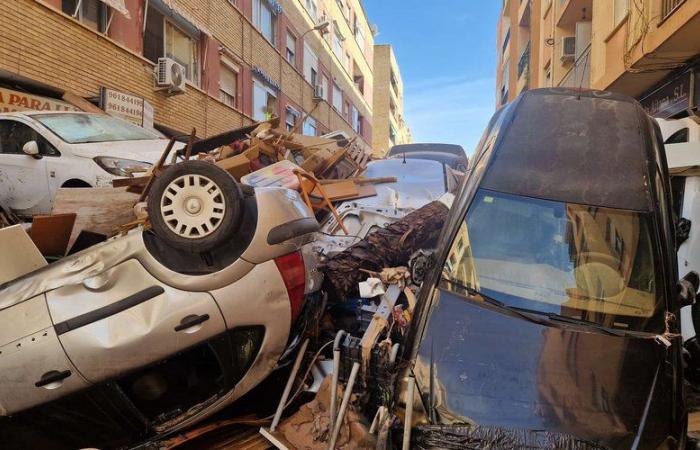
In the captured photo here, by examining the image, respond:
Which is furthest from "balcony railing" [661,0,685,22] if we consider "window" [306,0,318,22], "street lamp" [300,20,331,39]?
"window" [306,0,318,22]

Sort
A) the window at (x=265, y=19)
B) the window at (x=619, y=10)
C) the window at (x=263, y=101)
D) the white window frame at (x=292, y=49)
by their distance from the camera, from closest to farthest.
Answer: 1. the window at (x=619, y=10)
2. the window at (x=263, y=101)
3. the window at (x=265, y=19)
4. the white window frame at (x=292, y=49)

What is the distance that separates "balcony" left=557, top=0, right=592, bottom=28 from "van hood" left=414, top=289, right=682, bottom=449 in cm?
1313

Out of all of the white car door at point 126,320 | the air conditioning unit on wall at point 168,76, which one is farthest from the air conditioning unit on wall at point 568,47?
the white car door at point 126,320

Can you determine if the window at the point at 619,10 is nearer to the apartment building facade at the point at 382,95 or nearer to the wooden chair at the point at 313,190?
the wooden chair at the point at 313,190

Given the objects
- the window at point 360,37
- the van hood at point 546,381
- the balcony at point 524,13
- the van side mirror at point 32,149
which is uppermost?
the window at point 360,37

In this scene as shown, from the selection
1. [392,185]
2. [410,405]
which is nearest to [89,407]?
[410,405]

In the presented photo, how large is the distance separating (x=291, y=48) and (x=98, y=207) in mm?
18278

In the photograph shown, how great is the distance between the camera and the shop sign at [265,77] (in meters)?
16.7

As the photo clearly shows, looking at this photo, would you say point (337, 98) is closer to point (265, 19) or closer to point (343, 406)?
point (265, 19)

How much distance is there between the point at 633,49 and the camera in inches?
328

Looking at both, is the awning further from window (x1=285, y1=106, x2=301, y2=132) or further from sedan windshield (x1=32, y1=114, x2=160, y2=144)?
window (x1=285, y1=106, x2=301, y2=132)

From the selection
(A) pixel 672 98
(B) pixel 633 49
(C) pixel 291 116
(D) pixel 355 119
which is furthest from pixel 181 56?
(D) pixel 355 119

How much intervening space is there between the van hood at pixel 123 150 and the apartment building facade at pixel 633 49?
705 centimetres

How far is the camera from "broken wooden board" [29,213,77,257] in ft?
10.4
